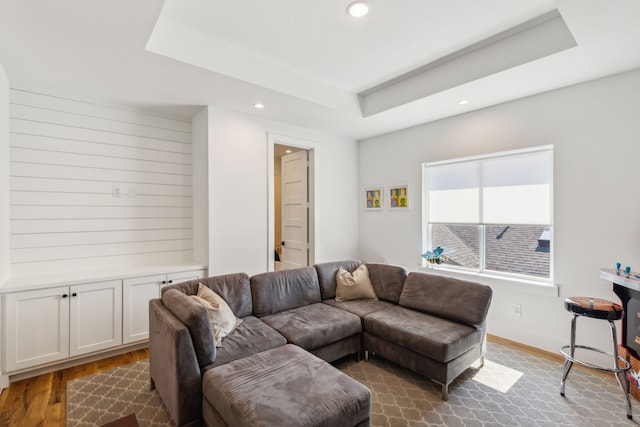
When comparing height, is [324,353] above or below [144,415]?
above

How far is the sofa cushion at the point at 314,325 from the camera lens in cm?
242

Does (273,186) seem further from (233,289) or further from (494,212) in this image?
(494,212)

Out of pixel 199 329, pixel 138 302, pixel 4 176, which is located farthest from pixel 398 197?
pixel 4 176

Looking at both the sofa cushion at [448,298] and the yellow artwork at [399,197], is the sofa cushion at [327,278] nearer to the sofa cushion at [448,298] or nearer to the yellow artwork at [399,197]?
the sofa cushion at [448,298]

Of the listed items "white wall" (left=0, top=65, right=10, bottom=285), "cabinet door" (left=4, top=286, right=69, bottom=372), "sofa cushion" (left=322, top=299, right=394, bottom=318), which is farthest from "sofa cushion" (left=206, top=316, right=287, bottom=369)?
"white wall" (left=0, top=65, right=10, bottom=285)

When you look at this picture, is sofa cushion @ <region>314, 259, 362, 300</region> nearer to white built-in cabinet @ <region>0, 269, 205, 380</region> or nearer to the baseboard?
white built-in cabinet @ <region>0, 269, 205, 380</region>

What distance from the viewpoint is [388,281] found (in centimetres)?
329

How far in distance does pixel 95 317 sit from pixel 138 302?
0.35 m

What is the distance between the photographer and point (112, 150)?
323 centimetres

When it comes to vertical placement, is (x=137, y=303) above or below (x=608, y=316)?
below

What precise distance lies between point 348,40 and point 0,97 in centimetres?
279

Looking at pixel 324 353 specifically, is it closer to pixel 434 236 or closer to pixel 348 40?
pixel 434 236

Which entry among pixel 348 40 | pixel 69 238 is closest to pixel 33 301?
pixel 69 238

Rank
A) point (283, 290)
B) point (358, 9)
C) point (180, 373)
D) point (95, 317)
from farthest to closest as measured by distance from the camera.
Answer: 1. point (283, 290)
2. point (95, 317)
3. point (358, 9)
4. point (180, 373)
